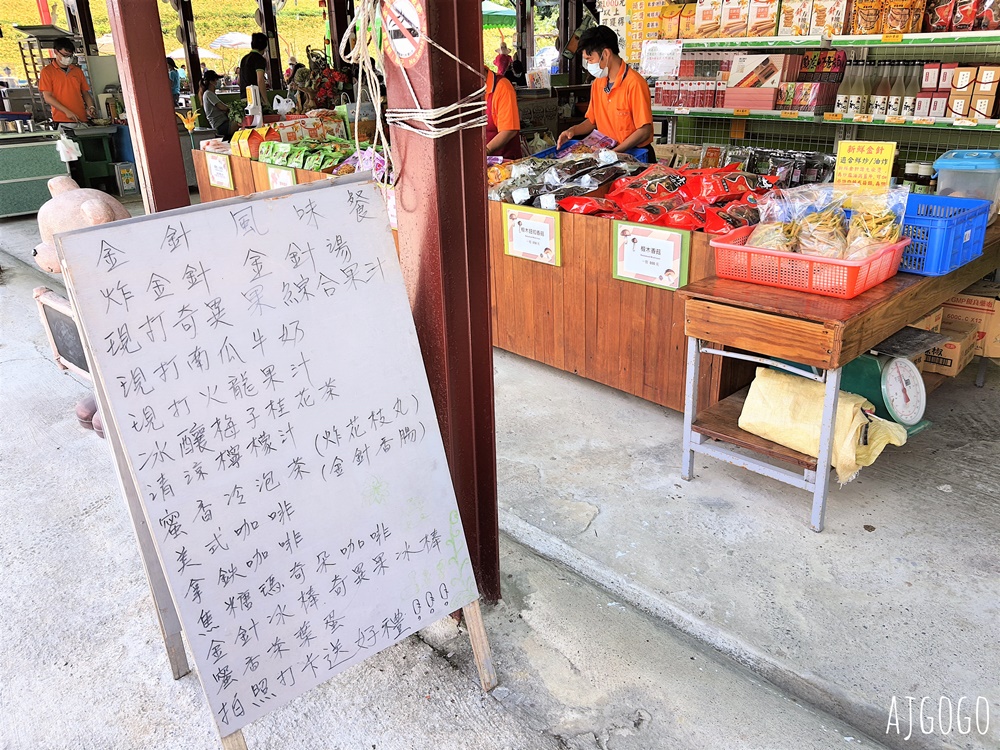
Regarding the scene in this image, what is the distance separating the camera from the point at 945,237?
9.30 feet

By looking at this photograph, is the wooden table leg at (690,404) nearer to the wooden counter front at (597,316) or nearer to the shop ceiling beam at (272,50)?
the wooden counter front at (597,316)

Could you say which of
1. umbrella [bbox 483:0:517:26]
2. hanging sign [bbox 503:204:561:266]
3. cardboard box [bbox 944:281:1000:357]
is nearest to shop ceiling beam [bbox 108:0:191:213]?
hanging sign [bbox 503:204:561:266]

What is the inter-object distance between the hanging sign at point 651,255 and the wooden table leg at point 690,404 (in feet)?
1.66

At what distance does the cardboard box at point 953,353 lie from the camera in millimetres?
3539

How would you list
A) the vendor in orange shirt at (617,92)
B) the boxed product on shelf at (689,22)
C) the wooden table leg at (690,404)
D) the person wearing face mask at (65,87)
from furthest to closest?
the person wearing face mask at (65,87), the boxed product on shelf at (689,22), the vendor in orange shirt at (617,92), the wooden table leg at (690,404)

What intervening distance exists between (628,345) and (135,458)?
8.75 ft

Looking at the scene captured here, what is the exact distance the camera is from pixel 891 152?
2.84 metres

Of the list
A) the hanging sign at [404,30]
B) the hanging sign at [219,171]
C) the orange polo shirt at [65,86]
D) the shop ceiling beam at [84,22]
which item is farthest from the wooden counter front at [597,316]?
the shop ceiling beam at [84,22]

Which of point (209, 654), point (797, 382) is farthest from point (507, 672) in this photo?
point (797, 382)

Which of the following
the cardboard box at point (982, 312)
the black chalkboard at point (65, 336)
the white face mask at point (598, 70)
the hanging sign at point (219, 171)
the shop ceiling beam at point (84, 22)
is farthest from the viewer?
the shop ceiling beam at point (84, 22)

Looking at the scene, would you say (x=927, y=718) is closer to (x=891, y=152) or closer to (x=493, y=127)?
(x=891, y=152)

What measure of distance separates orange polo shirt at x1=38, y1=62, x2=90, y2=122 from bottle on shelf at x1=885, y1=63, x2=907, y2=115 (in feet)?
32.7

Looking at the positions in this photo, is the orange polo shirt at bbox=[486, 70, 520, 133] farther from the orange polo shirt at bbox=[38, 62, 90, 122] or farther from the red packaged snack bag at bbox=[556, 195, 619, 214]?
the orange polo shirt at bbox=[38, 62, 90, 122]

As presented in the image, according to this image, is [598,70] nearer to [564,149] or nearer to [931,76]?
[564,149]
